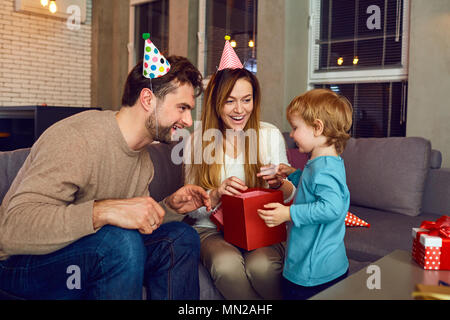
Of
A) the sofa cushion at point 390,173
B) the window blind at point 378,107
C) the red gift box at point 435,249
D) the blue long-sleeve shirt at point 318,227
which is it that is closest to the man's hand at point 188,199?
the blue long-sleeve shirt at point 318,227

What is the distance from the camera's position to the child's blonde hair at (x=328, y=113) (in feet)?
5.17

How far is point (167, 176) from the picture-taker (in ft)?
7.53

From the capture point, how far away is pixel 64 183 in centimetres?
126

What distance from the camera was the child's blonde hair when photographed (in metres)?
1.58

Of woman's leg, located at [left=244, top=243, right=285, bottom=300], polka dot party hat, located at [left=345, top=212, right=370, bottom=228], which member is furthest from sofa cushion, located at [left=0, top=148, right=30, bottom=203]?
polka dot party hat, located at [left=345, top=212, right=370, bottom=228]

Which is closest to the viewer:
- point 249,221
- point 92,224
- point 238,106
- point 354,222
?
point 92,224

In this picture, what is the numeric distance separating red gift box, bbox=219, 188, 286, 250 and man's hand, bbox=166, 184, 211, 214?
9 centimetres

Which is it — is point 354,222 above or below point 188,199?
below

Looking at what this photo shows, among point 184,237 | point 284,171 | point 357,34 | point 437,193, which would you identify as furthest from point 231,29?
point 184,237

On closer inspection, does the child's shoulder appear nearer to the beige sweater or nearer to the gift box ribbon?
the gift box ribbon

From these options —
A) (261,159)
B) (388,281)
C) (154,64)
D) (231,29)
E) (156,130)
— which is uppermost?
(231,29)

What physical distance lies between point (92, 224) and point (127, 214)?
4.0 inches

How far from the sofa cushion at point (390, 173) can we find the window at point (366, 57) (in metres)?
0.85

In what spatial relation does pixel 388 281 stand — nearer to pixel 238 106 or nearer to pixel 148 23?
pixel 238 106
